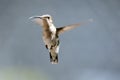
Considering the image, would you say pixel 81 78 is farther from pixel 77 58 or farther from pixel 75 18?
pixel 75 18

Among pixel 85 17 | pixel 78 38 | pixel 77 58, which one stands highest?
pixel 85 17

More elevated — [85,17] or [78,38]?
[85,17]

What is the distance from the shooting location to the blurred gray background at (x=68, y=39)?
246cm

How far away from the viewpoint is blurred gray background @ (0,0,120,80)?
2455 mm

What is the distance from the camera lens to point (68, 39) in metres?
2.50

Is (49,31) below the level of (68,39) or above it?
above

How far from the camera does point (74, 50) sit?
2500mm

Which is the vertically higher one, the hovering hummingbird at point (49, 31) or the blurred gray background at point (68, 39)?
the hovering hummingbird at point (49, 31)

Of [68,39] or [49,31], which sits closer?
[49,31]

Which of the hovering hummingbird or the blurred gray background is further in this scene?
the blurred gray background

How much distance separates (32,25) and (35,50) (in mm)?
214

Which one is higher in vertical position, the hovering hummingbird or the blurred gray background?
the hovering hummingbird

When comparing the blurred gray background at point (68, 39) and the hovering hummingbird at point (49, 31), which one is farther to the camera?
the blurred gray background at point (68, 39)
